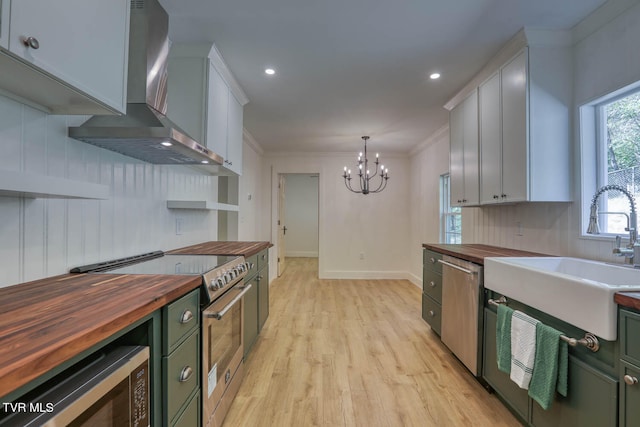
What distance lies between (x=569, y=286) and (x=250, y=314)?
202cm

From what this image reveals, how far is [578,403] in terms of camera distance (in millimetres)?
1161

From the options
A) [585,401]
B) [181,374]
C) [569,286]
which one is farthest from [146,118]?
[585,401]

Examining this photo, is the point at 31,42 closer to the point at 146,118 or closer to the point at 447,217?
the point at 146,118

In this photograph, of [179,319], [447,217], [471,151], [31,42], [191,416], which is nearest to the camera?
[31,42]

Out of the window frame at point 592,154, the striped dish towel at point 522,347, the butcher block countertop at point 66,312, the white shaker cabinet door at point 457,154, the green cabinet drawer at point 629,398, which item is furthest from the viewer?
the white shaker cabinet door at point 457,154

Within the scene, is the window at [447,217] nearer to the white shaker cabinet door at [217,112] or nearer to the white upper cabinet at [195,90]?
the white shaker cabinet door at [217,112]

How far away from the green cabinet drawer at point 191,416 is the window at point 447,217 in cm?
361

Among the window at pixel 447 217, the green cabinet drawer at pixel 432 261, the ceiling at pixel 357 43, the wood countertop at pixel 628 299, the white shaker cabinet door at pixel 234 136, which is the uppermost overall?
the ceiling at pixel 357 43

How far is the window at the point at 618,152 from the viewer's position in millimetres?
1622

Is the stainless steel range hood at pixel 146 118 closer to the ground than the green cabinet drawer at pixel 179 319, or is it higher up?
higher up

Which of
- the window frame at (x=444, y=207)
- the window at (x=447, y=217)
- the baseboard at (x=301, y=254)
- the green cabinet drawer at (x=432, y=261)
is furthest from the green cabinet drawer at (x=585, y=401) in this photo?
the baseboard at (x=301, y=254)

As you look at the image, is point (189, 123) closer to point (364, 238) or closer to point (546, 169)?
point (546, 169)

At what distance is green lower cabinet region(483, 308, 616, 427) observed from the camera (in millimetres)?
1038

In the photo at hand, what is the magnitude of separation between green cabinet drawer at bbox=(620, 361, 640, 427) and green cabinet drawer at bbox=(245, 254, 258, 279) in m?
2.01
